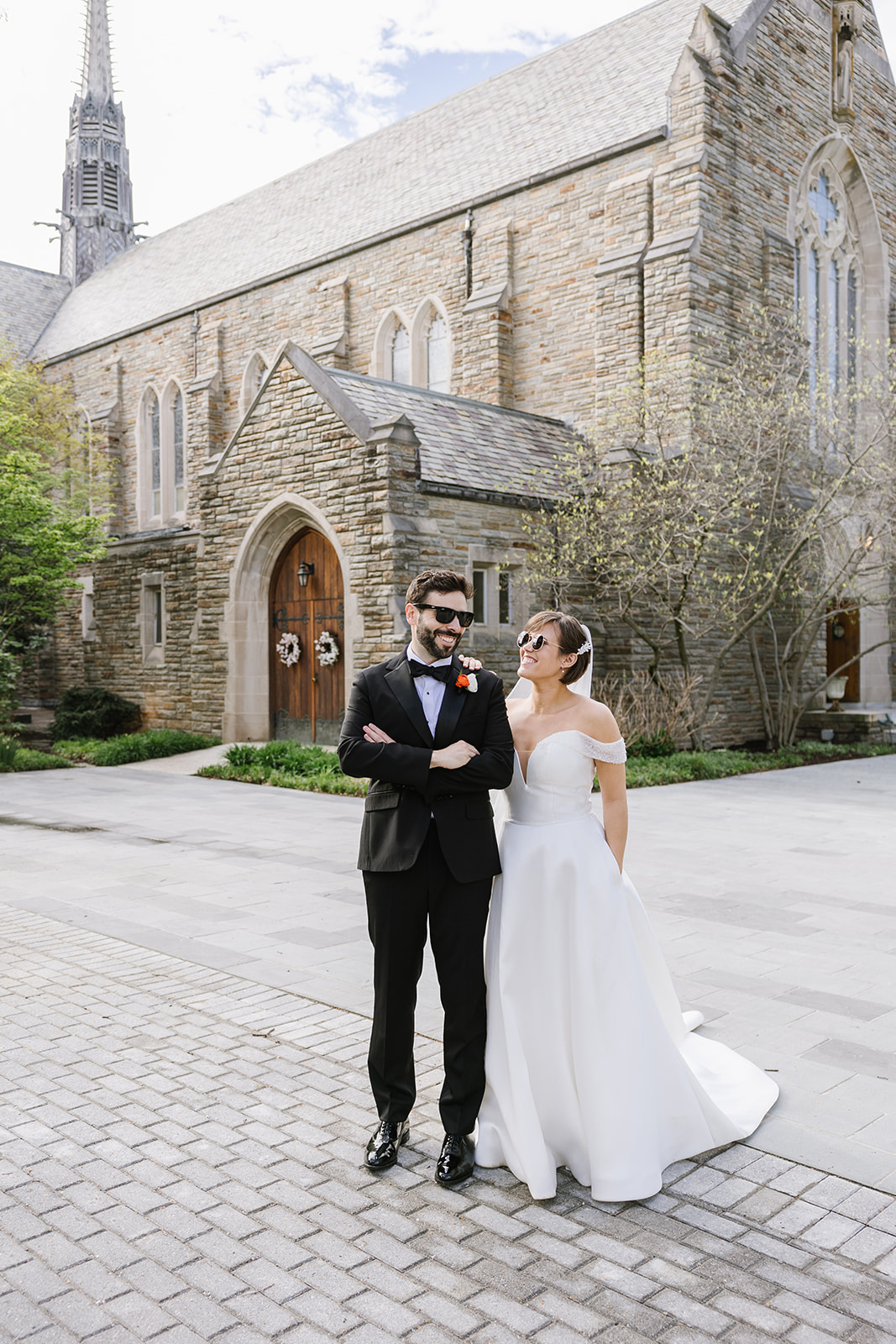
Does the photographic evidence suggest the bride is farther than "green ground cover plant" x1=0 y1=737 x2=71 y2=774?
No

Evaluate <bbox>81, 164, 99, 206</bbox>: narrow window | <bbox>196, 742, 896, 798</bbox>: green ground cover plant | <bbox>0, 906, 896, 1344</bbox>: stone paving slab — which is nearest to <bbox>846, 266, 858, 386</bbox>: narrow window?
<bbox>196, 742, 896, 798</bbox>: green ground cover plant

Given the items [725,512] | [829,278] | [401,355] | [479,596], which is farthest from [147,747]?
[829,278]

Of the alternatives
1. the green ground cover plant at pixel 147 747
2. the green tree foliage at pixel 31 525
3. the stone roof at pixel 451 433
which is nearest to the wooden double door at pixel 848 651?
the stone roof at pixel 451 433

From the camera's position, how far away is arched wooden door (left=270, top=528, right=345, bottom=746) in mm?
15969

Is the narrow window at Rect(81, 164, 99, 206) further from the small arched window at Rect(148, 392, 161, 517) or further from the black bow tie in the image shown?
the black bow tie

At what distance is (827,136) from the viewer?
2048 centimetres

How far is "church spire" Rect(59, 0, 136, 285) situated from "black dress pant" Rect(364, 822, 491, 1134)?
4777cm

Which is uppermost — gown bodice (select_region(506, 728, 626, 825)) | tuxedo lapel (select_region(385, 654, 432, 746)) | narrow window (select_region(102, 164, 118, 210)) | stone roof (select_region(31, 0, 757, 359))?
narrow window (select_region(102, 164, 118, 210))

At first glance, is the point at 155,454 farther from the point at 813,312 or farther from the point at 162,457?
the point at 813,312

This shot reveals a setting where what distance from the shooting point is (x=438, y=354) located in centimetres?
2238

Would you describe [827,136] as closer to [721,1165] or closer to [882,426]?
[882,426]

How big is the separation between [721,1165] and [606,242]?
58.4 ft

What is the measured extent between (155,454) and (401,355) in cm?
1026

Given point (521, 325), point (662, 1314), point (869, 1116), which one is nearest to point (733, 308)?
point (521, 325)
